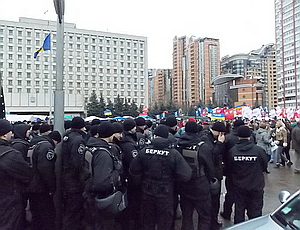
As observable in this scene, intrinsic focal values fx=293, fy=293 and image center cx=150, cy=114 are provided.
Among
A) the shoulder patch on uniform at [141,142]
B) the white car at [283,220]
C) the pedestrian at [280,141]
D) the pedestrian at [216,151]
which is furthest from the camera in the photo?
the pedestrian at [280,141]

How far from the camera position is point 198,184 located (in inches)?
178

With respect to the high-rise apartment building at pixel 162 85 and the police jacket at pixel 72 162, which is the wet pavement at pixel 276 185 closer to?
the police jacket at pixel 72 162

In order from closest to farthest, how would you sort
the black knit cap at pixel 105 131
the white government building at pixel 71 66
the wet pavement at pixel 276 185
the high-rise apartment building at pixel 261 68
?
the black knit cap at pixel 105 131 → the wet pavement at pixel 276 185 → the white government building at pixel 71 66 → the high-rise apartment building at pixel 261 68

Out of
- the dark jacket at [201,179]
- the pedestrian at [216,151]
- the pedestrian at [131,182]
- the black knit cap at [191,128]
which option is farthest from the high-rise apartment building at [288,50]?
the dark jacket at [201,179]

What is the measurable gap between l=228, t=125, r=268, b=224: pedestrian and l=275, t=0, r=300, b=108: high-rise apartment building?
9277cm

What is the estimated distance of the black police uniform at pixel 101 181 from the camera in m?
3.73

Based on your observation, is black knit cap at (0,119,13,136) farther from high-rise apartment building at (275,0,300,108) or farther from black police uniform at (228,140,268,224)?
high-rise apartment building at (275,0,300,108)

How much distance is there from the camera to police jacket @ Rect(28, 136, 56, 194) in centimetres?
461

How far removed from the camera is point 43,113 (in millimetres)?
81250

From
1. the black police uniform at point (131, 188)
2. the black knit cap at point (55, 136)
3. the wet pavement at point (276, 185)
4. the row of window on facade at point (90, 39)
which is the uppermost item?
the row of window on facade at point (90, 39)

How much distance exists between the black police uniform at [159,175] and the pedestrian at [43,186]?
1.34 metres

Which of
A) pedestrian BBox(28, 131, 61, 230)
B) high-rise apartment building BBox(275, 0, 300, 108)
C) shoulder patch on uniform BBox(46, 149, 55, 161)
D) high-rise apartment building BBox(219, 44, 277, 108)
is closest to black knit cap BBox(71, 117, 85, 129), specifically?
pedestrian BBox(28, 131, 61, 230)

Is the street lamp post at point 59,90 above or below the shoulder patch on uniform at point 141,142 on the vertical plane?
above

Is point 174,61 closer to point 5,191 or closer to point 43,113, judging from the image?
point 43,113
